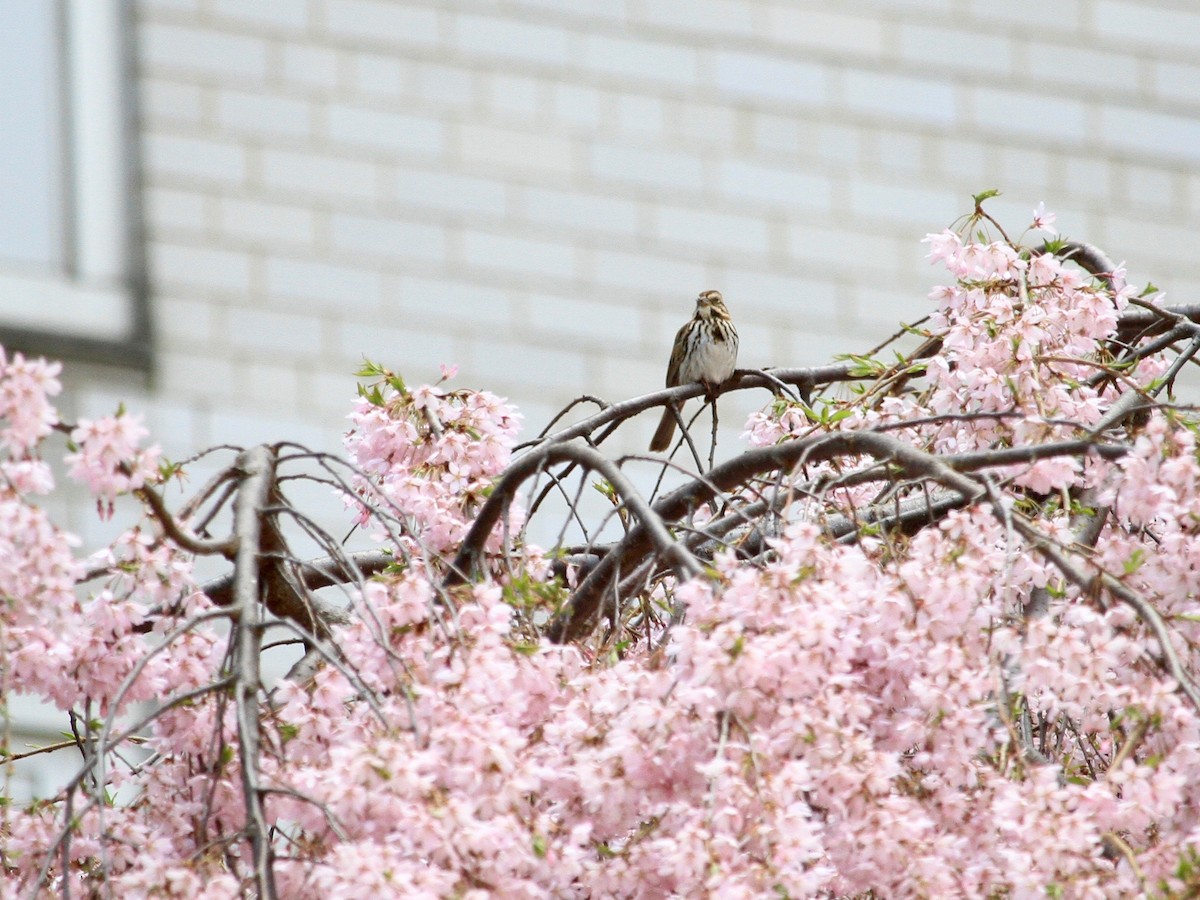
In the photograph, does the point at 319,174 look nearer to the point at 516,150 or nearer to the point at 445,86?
the point at 445,86

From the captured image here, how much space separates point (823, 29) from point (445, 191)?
49.0 inches

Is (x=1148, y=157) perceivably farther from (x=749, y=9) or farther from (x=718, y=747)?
(x=718, y=747)

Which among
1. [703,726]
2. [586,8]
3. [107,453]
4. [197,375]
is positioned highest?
[586,8]

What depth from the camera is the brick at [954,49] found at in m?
6.66

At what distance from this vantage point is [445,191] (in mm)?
6098

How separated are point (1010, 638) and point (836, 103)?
4090mm

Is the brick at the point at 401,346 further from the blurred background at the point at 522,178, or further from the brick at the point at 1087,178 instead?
the brick at the point at 1087,178

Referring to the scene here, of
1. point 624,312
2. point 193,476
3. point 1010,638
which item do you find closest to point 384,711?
point 1010,638

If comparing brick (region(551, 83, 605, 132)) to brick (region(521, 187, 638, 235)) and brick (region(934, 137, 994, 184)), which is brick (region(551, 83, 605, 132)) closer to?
brick (region(521, 187, 638, 235))

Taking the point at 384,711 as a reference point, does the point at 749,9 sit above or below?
above

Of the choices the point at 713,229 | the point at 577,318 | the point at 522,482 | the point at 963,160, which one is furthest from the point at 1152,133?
the point at 522,482

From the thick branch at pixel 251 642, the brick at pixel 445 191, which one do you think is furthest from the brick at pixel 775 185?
the thick branch at pixel 251 642

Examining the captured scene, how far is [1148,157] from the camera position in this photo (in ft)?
22.5

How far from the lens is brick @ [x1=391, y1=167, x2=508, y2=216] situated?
6062 millimetres
